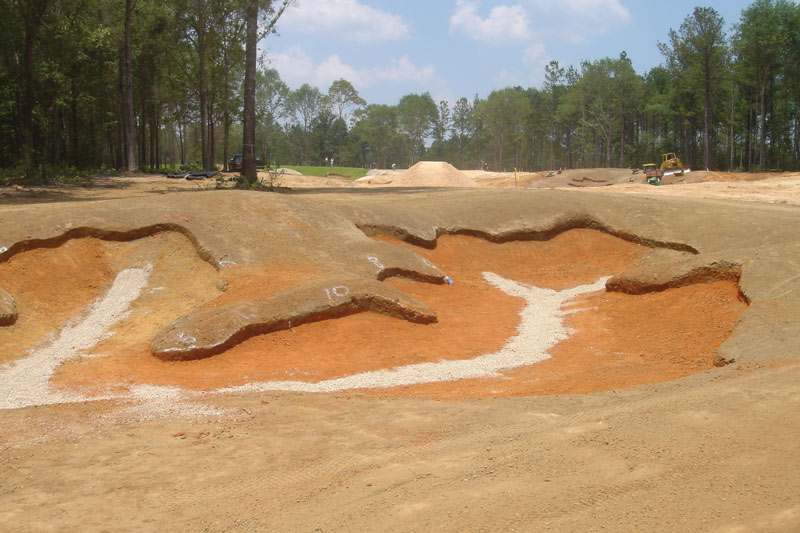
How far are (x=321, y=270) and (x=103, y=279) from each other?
462 cm

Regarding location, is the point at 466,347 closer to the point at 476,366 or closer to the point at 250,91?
the point at 476,366

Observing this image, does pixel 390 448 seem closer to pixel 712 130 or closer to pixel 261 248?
pixel 261 248

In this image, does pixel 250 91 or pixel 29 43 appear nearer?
pixel 29 43

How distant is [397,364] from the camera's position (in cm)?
1108

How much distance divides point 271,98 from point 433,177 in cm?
4133

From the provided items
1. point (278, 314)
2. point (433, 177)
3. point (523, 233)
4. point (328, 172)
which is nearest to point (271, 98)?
point (328, 172)

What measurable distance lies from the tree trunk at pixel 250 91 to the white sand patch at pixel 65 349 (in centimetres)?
1132

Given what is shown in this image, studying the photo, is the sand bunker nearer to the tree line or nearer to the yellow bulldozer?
the tree line

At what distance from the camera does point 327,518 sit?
457 centimetres

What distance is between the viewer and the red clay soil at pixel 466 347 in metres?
9.76

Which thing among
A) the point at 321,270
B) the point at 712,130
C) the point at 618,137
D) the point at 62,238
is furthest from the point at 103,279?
the point at 618,137

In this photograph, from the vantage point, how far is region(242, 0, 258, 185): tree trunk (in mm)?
23891

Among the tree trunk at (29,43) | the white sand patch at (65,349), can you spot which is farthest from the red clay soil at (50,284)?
→ the tree trunk at (29,43)

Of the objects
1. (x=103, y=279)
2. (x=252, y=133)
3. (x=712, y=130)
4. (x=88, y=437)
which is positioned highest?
(x=712, y=130)
